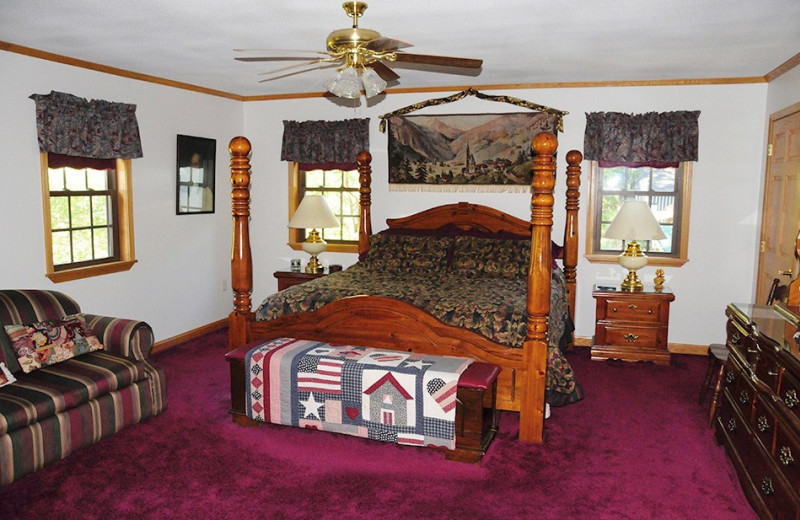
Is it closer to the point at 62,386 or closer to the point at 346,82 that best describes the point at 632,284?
the point at 346,82

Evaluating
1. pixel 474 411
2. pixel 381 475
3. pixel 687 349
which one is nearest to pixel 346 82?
pixel 474 411

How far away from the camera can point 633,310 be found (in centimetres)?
553

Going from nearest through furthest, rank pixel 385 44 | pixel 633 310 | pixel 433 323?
1. pixel 385 44
2. pixel 433 323
3. pixel 633 310

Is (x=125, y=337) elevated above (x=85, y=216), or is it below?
below

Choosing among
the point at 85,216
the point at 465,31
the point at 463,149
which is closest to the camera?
the point at 465,31

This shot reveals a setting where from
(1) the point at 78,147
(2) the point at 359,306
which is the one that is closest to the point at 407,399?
(2) the point at 359,306

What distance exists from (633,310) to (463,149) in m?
2.17

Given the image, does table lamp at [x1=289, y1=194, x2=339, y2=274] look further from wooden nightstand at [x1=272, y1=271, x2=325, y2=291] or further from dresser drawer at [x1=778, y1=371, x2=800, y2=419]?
dresser drawer at [x1=778, y1=371, x2=800, y2=419]

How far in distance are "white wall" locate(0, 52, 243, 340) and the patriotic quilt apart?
6.50 feet

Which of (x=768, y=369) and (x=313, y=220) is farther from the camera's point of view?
(x=313, y=220)

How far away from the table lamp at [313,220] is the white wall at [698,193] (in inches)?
24.7

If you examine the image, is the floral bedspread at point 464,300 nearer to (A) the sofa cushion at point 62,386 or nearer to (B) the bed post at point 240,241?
(B) the bed post at point 240,241

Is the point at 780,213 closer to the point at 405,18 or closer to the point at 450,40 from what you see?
the point at 450,40

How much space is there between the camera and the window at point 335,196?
6.75 meters
